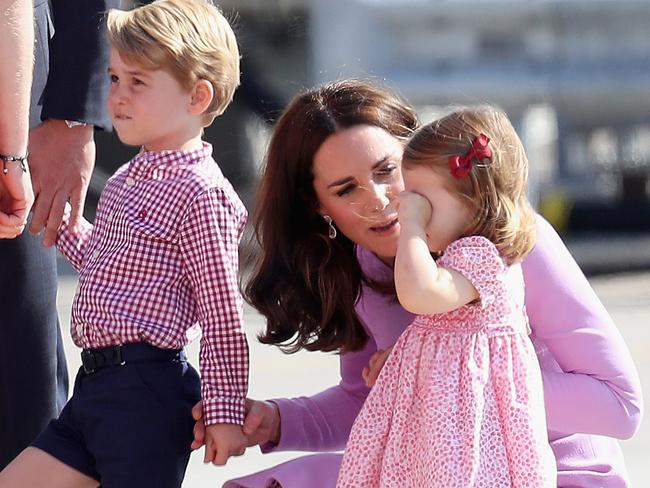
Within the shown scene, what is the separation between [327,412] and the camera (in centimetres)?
294

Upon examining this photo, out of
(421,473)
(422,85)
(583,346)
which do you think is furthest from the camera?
(422,85)

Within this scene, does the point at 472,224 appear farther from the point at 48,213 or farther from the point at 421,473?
the point at 48,213

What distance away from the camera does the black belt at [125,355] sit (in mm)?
2561

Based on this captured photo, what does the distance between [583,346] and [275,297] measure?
663 mm

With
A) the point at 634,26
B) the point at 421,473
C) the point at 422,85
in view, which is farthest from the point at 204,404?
the point at 634,26

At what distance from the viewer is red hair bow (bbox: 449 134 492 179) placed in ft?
7.50

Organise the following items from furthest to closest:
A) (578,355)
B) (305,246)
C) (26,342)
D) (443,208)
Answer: (26,342) < (305,246) < (578,355) < (443,208)

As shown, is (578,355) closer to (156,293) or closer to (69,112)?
(156,293)

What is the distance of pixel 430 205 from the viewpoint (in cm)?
233

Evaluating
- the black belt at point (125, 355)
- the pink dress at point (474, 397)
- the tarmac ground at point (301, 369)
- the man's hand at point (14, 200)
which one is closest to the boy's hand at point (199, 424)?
the black belt at point (125, 355)

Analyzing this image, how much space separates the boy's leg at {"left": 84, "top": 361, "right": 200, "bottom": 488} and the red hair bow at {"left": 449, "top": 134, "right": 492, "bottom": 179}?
2.30 feet

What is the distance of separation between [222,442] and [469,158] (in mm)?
717

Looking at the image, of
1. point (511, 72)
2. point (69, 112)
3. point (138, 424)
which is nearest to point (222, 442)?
point (138, 424)

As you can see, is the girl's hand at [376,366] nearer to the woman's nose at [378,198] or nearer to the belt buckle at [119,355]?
the woman's nose at [378,198]
